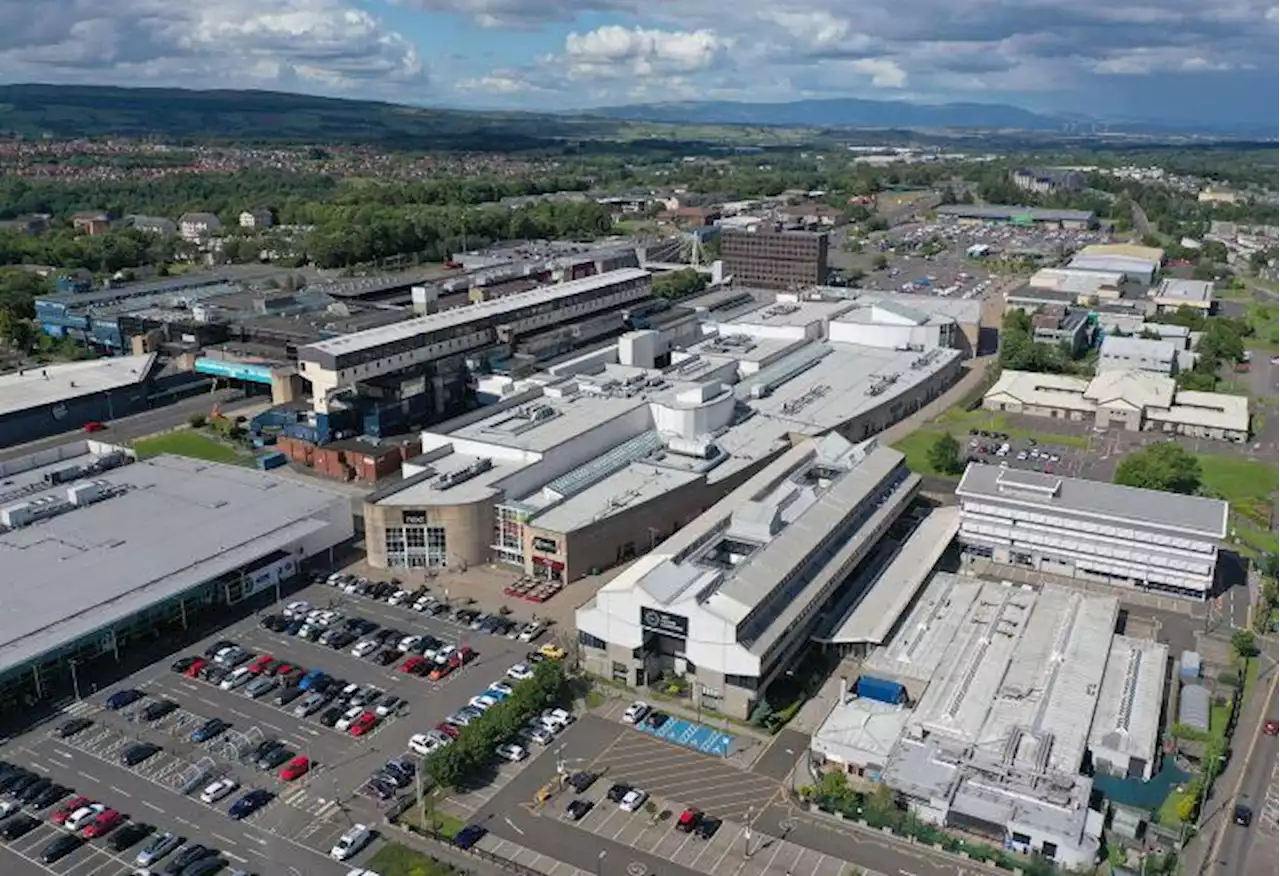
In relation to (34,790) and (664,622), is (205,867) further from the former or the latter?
(664,622)

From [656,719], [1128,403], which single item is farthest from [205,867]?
[1128,403]

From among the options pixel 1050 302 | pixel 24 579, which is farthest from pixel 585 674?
pixel 1050 302

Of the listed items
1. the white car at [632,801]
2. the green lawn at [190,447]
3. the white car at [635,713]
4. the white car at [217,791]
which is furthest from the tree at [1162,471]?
the green lawn at [190,447]

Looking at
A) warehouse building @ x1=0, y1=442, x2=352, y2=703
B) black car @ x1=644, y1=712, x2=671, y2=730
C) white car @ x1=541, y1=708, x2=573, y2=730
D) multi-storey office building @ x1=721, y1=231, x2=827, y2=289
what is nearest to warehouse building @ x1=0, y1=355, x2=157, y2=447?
warehouse building @ x1=0, y1=442, x2=352, y2=703

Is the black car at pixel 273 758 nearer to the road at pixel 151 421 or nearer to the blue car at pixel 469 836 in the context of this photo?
the blue car at pixel 469 836

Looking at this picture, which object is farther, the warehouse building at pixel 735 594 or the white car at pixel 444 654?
the white car at pixel 444 654

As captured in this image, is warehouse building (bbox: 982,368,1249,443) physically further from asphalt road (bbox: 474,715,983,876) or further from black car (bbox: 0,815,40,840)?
black car (bbox: 0,815,40,840)
